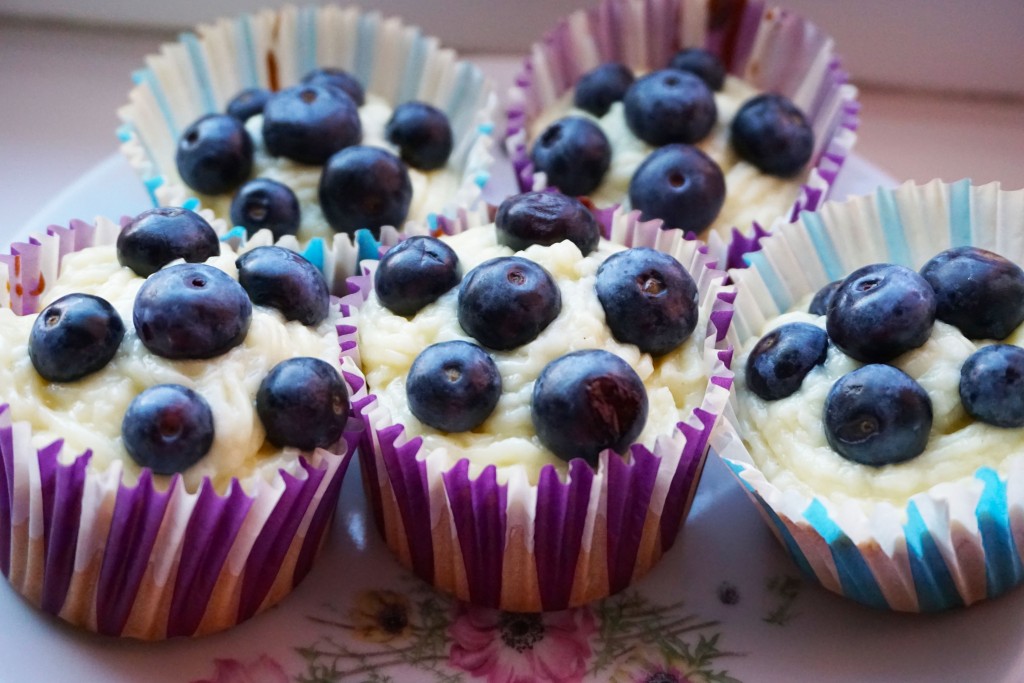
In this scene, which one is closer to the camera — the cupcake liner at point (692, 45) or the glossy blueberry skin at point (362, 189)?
the glossy blueberry skin at point (362, 189)

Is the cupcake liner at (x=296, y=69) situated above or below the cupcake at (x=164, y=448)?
above

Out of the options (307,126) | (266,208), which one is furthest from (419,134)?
(266,208)

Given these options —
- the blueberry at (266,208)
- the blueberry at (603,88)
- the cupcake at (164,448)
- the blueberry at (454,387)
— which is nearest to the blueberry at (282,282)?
the cupcake at (164,448)

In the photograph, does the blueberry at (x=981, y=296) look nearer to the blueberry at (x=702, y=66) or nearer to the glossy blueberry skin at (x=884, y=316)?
the glossy blueberry skin at (x=884, y=316)

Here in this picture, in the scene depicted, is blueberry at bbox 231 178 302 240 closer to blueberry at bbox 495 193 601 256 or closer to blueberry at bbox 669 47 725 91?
blueberry at bbox 495 193 601 256

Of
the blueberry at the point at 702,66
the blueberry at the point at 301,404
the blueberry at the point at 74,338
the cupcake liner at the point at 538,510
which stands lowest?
the cupcake liner at the point at 538,510

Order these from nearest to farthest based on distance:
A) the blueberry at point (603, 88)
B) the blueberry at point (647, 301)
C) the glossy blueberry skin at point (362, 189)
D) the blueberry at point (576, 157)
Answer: the blueberry at point (647, 301), the glossy blueberry skin at point (362, 189), the blueberry at point (576, 157), the blueberry at point (603, 88)

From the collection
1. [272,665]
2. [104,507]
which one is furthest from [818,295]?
[104,507]

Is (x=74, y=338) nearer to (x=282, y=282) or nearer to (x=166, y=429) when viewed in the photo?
(x=166, y=429)
